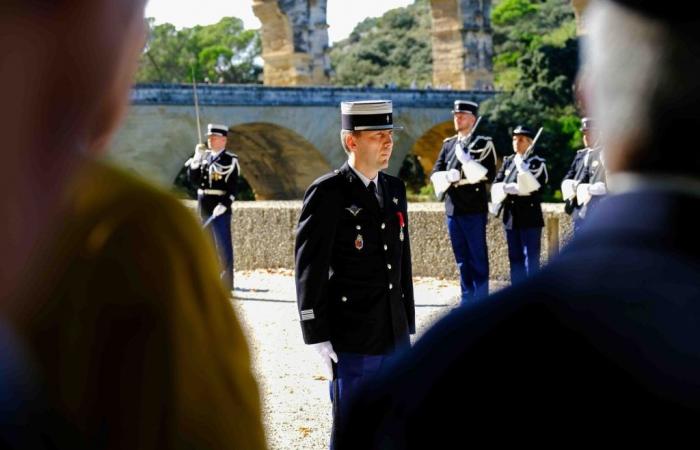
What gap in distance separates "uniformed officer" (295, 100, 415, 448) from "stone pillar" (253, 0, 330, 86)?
29.1 meters

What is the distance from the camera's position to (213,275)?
3.77 ft

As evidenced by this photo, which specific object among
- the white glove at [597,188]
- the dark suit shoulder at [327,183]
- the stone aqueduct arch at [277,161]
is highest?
Answer: the dark suit shoulder at [327,183]

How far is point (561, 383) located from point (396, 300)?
375 cm

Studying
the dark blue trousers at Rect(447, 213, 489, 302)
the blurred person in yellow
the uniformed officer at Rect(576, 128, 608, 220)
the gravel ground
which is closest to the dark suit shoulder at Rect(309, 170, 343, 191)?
the gravel ground

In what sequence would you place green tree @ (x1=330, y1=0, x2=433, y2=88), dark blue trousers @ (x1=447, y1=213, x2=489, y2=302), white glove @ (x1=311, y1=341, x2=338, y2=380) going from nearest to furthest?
white glove @ (x1=311, y1=341, x2=338, y2=380) → dark blue trousers @ (x1=447, y1=213, x2=489, y2=302) → green tree @ (x1=330, y1=0, x2=433, y2=88)

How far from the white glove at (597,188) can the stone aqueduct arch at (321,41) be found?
24.1m

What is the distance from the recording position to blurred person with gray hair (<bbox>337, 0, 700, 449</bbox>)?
1050mm

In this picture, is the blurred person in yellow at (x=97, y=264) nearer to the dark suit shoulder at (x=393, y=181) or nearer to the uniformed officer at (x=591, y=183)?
the dark suit shoulder at (x=393, y=181)

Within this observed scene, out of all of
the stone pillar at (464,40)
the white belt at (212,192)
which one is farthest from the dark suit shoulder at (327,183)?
the stone pillar at (464,40)

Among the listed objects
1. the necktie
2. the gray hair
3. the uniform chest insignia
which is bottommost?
the uniform chest insignia

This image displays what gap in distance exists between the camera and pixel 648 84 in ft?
3.64

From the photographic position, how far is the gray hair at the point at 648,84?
1101mm

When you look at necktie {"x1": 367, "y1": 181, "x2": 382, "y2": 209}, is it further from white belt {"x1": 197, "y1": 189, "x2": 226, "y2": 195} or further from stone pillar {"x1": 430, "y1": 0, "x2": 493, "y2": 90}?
stone pillar {"x1": 430, "y1": 0, "x2": 493, "y2": 90}

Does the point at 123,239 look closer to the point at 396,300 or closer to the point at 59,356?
the point at 59,356
